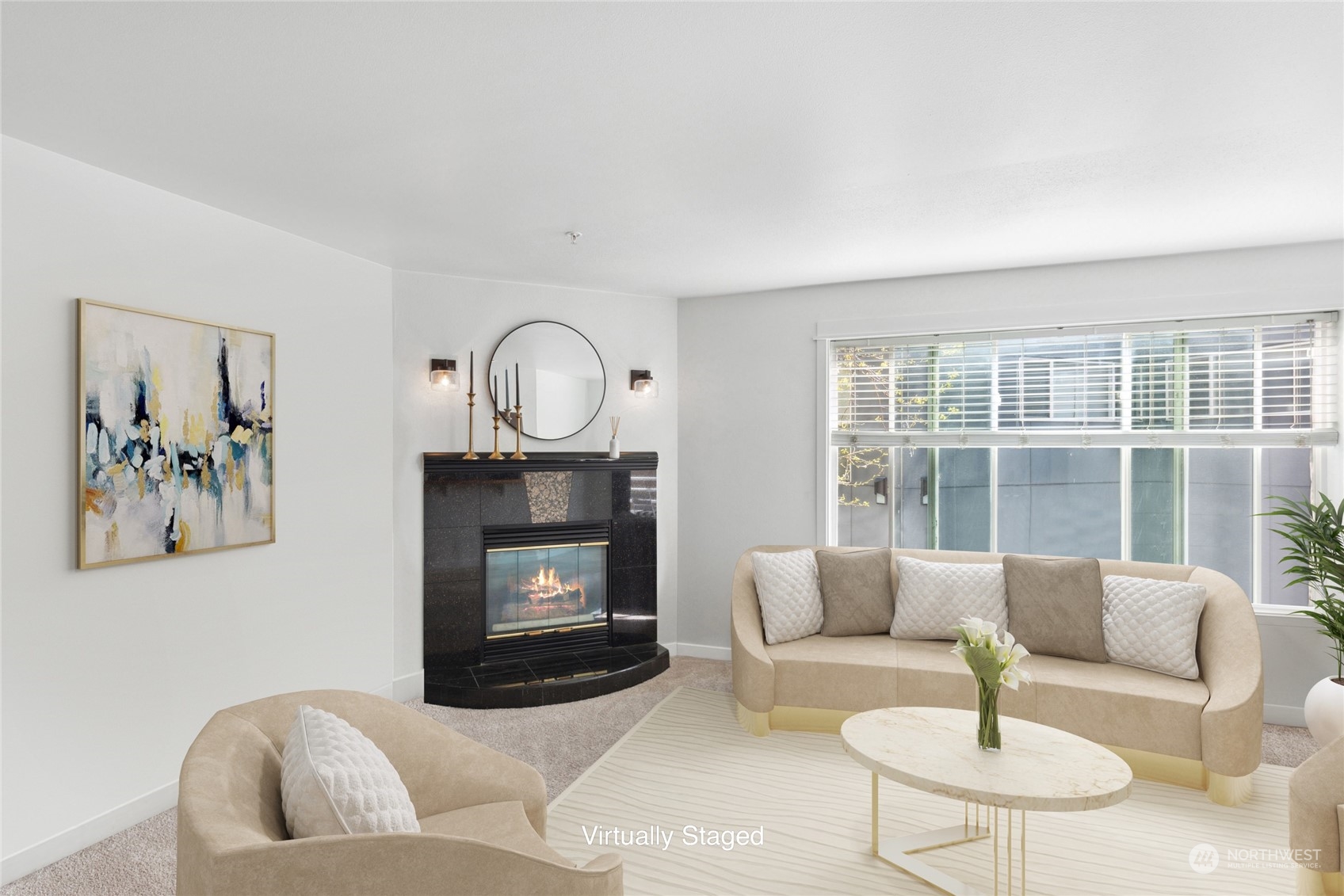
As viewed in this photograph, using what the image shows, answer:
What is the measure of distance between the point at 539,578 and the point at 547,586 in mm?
77

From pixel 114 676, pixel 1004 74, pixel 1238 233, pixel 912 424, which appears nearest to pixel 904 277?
pixel 912 424

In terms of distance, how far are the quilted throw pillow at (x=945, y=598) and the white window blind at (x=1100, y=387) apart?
933 millimetres

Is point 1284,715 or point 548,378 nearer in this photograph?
point 1284,715

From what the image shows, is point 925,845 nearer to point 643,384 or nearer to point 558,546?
point 558,546

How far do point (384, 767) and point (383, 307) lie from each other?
300cm

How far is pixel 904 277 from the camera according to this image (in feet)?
14.9

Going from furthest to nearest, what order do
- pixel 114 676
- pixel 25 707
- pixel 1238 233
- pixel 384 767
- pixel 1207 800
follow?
1. pixel 1238 233
2. pixel 1207 800
3. pixel 114 676
4. pixel 25 707
5. pixel 384 767

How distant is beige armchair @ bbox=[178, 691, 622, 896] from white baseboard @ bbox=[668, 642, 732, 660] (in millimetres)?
3026

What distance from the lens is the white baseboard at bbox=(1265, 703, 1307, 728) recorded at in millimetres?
3730

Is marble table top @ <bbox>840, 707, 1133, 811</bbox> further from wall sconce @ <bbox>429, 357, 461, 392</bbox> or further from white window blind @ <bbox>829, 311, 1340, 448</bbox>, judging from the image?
wall sconce @ <bbox>429, 357, 461, 392</bbox>

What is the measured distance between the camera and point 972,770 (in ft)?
7.47

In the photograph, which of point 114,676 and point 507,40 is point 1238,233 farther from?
point 114,676

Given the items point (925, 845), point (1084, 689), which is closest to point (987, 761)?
point (925, 845)

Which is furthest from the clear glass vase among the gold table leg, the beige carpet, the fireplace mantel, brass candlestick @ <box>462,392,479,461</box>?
brass candlestick @ <box>462,392,479,461</box>
